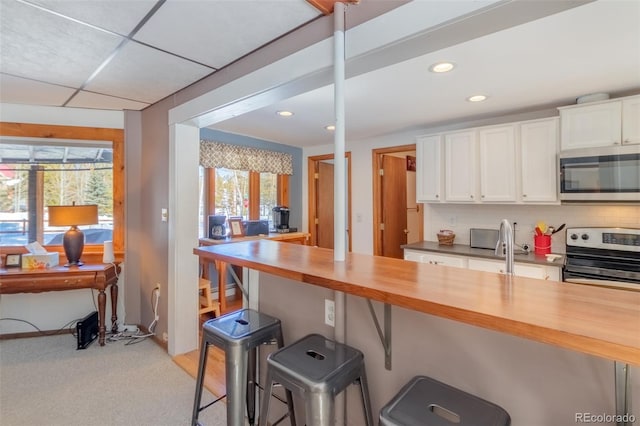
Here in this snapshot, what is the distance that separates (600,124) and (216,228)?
3977 mm

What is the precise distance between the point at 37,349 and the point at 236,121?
2986 millimetres

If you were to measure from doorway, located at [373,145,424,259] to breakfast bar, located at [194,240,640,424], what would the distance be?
9.62ft

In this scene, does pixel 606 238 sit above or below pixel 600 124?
below

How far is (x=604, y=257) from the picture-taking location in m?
2.54

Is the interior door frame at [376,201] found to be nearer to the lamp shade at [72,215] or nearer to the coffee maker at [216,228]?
Answer: the coffee maker at [216,228]

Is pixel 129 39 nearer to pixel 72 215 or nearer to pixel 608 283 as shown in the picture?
pixel 72 215

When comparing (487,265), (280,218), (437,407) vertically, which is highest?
(280,218)

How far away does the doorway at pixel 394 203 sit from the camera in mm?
4332

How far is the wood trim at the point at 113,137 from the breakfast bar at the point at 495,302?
2.53m

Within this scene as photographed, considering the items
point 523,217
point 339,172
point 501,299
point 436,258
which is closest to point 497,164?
point 523,217

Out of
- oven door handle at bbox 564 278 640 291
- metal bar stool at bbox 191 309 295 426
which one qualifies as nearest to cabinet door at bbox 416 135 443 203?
oven door handle at bbox 564 278 640 291

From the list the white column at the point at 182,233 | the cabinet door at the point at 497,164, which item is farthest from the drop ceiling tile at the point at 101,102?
the cabinet door at the point at 497,164

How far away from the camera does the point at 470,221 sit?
356 centimetres

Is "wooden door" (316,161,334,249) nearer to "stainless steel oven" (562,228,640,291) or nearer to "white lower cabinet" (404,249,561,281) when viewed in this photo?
"white lower cabinet" (404,249,561,281)
